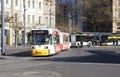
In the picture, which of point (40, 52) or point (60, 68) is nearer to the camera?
point (60, 68)

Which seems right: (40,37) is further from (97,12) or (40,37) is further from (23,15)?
(97,12)

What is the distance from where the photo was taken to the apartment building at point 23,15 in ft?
273

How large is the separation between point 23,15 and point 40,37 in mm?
46006

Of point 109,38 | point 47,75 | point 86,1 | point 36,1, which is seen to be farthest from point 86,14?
point 47,75

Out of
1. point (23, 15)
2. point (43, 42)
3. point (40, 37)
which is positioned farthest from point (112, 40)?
point (43, 42)

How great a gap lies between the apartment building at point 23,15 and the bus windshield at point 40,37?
32.0 m

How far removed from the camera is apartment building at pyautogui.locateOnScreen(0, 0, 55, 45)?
83.2 m

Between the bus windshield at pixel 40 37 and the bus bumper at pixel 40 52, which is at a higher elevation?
the bus windshield at pixel 40 37

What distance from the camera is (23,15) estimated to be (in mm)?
87812

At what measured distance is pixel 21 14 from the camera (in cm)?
8888

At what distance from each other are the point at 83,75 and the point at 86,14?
365 feet

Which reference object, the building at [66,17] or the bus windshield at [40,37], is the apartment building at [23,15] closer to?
the building at [66,17]

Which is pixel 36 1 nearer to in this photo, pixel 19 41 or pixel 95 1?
pixel 19 41

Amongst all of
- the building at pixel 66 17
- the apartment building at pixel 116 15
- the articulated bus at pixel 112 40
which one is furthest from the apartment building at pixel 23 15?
the apartment building at pixel 116 15
